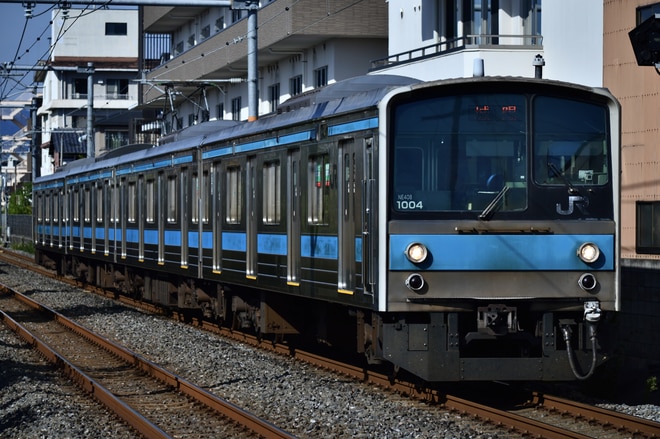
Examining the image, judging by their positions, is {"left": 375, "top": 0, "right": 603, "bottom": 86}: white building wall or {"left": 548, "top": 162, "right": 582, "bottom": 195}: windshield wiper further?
{"left": 375, "top": 0, "right": 603, "bottom": 86}: white building wall

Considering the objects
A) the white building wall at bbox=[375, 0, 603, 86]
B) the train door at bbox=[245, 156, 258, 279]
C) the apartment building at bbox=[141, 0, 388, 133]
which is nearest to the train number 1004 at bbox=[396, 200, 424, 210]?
the train door at bbox=[245, 156, 258, 279]

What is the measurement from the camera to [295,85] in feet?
106

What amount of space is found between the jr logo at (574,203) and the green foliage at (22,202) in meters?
55.3

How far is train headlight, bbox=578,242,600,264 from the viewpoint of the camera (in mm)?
10547

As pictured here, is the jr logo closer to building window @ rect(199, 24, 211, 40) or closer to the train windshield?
the train windshield

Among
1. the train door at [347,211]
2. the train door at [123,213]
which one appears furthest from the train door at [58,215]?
the train door at [347,211]

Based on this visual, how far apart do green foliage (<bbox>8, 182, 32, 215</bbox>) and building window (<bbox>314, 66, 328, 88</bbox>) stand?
118 ft

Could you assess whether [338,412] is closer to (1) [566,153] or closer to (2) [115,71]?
(1) [566,153]

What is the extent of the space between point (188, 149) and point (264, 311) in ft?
13.5

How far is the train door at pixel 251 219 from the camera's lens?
1460 centimetres

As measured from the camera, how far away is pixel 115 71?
80688mm

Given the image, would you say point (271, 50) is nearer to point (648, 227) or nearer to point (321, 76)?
point (321, 76)

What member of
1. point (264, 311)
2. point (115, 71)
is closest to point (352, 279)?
point (264, 311)

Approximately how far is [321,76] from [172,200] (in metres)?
11.9
